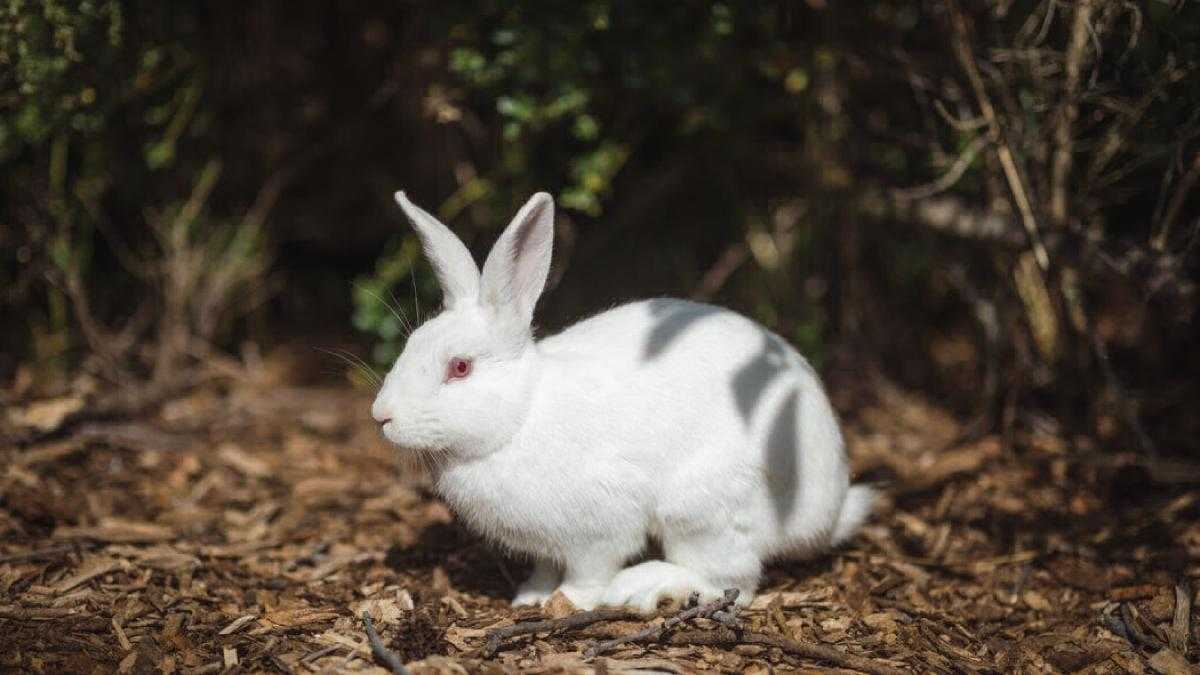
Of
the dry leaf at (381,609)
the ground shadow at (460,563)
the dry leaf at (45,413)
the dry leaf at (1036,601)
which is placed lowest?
the dry leaf at (1036,601)

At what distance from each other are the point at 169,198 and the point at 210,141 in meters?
0.40

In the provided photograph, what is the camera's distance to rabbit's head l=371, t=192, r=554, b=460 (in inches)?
128

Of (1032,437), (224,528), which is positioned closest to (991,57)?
(1032,437)

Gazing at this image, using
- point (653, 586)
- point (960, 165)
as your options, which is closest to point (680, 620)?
point (653, 586)

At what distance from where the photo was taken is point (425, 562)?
4086mm

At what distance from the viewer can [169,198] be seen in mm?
5551

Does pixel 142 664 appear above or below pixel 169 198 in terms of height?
below

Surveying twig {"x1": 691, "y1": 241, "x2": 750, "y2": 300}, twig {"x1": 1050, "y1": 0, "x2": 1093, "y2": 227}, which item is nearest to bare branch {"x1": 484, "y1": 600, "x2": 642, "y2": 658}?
twig {"x1": 691, "y1": 241, "x2": 750, "y2": 300}

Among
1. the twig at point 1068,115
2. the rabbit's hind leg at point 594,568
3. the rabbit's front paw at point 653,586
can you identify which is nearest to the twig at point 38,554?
the rabbit's hind leg at point 594,568

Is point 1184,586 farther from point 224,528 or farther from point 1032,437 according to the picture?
point 224,528

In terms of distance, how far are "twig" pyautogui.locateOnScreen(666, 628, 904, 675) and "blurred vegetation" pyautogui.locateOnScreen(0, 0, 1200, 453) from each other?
155cm

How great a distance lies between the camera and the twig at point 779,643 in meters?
3.19

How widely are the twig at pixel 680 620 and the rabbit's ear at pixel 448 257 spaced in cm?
125

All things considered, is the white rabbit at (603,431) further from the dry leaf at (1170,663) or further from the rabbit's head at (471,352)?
the dry leaf at (1170,663)
